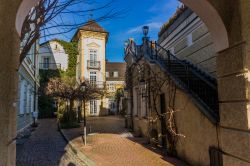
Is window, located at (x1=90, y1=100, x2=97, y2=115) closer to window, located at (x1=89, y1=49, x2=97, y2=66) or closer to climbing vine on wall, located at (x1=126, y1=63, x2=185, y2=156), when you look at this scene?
window, located at (x1=89, y1=49, x2=97, y2=66)

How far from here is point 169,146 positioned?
320 inches

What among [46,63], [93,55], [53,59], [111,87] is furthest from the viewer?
[111,87]

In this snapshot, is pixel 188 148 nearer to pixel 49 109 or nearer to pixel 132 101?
pixel 132 101

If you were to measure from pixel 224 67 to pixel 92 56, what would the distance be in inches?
1319

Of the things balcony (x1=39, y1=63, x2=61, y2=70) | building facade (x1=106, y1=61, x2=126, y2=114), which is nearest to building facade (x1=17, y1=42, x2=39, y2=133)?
balcony (x1=39, y1=63, x2=61, y2=70)

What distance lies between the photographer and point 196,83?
27.8 feet

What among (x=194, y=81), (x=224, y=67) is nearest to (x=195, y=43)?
(x=194, y=81)

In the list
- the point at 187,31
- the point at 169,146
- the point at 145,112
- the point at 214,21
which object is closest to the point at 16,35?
the point at 214,21

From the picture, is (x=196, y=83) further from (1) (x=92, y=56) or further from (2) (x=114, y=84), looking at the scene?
(2) (x=114, y=84)

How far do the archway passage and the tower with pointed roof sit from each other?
31.6 m

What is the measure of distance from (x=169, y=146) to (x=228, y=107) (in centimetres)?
476

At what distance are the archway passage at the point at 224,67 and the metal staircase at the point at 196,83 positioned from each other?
1957 mm

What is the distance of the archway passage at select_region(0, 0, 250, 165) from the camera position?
9.37 ft

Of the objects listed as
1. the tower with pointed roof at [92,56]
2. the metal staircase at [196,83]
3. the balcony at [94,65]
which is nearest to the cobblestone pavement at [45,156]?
the metal staircase at [196,83]
